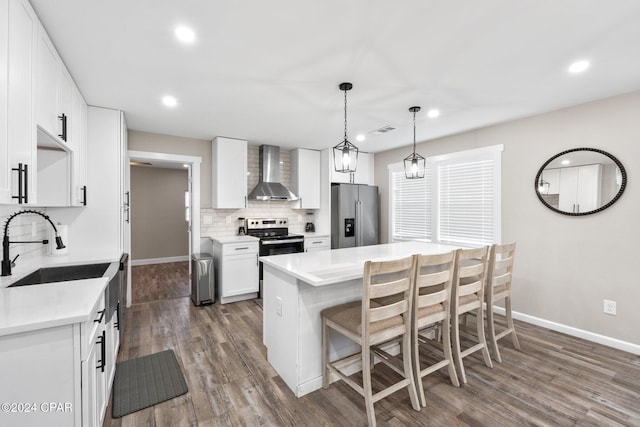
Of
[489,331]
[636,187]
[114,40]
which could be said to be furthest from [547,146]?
[114,40]

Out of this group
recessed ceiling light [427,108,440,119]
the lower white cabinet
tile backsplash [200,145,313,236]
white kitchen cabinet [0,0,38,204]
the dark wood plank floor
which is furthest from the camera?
tile backsplash [200,145,313,236]

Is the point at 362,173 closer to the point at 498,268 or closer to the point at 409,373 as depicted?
→ the point at 498,268

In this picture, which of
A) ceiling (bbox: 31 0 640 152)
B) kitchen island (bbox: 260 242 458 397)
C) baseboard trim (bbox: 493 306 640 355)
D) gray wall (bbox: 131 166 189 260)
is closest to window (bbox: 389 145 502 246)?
ceiling (bbox: 31 0 640 152)

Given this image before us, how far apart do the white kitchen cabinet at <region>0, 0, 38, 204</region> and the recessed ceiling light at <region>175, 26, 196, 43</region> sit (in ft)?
2.40

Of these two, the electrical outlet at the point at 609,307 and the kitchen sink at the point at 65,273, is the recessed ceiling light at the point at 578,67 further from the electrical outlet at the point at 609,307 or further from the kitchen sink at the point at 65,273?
the kitchen sink at the point at 65,273

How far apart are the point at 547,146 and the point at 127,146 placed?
5.24 metres

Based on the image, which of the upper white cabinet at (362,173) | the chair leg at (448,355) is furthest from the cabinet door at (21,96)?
the upper white cabinet at (362,173)

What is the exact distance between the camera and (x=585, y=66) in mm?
2305

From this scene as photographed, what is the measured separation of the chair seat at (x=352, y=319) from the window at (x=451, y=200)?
253cm

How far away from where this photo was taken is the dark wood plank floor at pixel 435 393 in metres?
1.91

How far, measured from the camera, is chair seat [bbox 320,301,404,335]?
1917 millimetres

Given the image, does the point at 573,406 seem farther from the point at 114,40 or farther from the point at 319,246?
the point at 114,40

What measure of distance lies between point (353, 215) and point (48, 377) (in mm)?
4411

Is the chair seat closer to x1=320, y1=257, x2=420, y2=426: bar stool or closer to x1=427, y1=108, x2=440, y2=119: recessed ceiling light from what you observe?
x1=320, y1=257, x2=420, y2=426: bar stool
